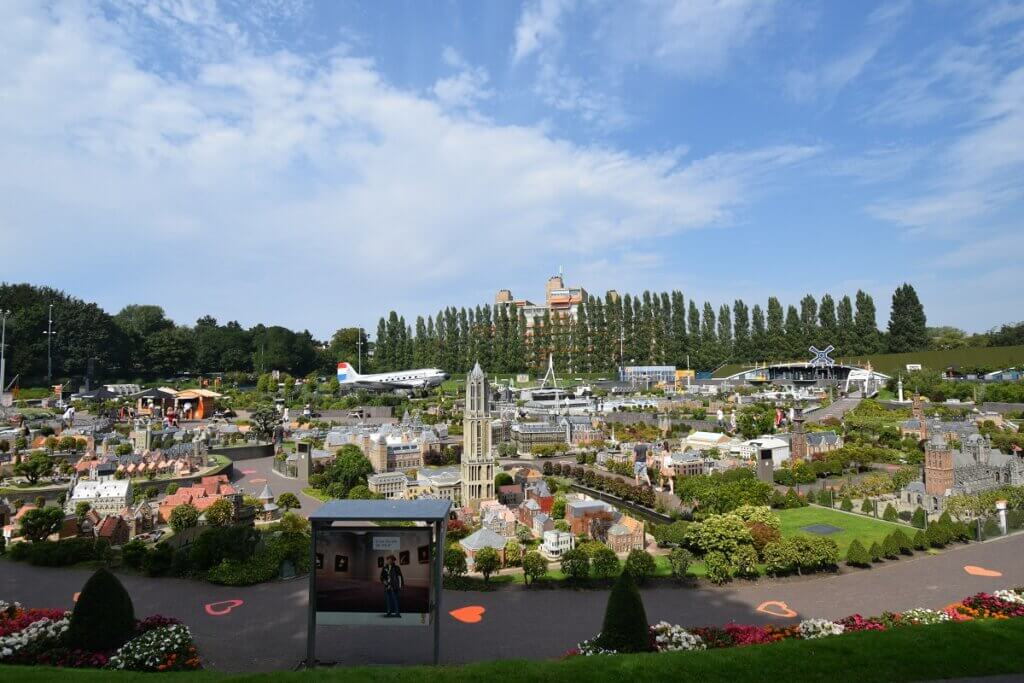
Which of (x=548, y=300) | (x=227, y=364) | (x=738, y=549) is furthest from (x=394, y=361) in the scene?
(x=738, y=549)

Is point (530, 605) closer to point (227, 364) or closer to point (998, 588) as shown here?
point (998, 588)

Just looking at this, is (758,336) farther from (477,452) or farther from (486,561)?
(486,561)

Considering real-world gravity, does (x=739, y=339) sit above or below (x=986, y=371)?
above

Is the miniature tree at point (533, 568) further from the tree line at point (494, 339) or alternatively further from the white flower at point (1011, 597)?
the tree line at point (494, 339)

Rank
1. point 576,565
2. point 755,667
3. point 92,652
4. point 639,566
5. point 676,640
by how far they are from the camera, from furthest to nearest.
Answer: point 576,565
point 639,566
point 92,652
point 676,640
point 755,667

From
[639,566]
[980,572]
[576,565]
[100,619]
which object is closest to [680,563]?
[639,566]

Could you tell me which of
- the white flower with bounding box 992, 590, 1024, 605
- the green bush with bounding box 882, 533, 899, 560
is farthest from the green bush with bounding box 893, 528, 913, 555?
the white flower with bounding box 992, 590, 1024, 605
